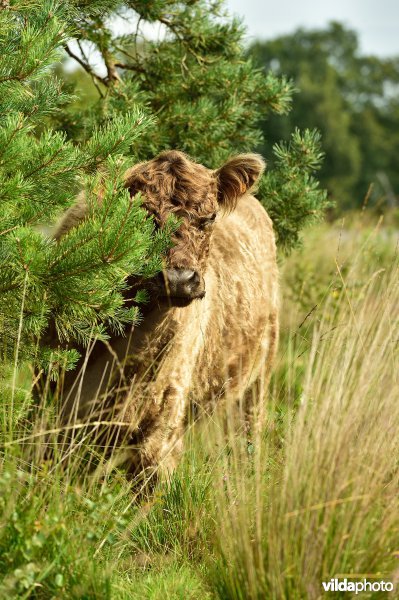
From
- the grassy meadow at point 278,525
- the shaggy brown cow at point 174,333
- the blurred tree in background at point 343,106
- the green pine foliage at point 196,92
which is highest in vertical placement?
the blurred tree in background at point 343,106

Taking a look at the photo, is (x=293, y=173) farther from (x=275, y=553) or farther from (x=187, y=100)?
(x=275, y=553)

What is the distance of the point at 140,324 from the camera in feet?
15.3

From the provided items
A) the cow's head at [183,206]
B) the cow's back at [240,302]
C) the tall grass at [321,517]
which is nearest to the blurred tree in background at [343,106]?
the cow's back at [240,302]

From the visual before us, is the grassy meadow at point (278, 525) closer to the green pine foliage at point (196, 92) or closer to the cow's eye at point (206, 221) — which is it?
the cow's eye at point (206, 221)

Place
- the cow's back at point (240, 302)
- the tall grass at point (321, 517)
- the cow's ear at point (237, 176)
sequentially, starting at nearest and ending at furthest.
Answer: the tall grass at point (321, 517) < the cow's ear at point (237, 176) < the cow's back at point (240, 302)

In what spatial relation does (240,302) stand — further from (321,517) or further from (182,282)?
(321,517)

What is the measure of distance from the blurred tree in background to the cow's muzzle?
4524 centimetres

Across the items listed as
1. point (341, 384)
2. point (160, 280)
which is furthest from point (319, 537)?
point (160, 280)

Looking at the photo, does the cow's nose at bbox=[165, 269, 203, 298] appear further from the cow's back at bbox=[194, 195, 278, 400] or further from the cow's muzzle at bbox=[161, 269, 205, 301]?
the cow's back at bbox=[194, 195, 278, 400]

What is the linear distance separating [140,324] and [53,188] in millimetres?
1087

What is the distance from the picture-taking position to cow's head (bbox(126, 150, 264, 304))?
432 cm

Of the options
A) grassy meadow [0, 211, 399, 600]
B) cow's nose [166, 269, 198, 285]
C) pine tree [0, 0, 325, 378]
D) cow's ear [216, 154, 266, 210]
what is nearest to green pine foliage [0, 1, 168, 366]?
pine tree [0, 0, 325, 378]

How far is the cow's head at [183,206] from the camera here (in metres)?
4.32

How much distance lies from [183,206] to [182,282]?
66 cm
